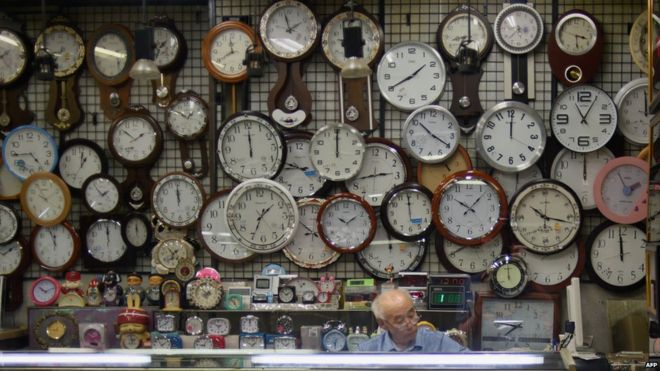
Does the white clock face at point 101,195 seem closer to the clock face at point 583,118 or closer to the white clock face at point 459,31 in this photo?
the white clock face at point 459,31

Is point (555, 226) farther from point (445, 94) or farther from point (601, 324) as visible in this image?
point (445, 94)

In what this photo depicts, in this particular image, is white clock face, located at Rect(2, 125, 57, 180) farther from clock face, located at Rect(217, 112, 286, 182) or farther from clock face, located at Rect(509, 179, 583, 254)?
clock face, located at Rect(509, 179, 583, 254)

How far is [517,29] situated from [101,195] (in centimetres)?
289

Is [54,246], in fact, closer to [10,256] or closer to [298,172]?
[10,256]

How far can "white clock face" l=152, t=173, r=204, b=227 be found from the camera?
5.70m

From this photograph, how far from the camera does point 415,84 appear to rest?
5.54 m

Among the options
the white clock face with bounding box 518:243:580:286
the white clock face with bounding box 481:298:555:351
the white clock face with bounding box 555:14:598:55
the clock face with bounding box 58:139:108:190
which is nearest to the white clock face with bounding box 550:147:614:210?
the white clock face with bounding box 518:243:580:286

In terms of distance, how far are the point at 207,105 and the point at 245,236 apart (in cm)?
90

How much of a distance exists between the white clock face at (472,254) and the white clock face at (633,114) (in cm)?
101

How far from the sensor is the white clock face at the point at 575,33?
542 centimetres

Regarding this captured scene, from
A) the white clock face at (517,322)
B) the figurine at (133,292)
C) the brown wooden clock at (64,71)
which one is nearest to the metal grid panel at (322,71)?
the brown wooden clock at (64,71)

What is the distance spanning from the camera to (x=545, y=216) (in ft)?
17.8

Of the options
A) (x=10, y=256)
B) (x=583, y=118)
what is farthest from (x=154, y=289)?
(x=583, y=118)

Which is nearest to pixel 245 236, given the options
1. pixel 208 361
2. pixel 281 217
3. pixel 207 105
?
pixel 281 217
